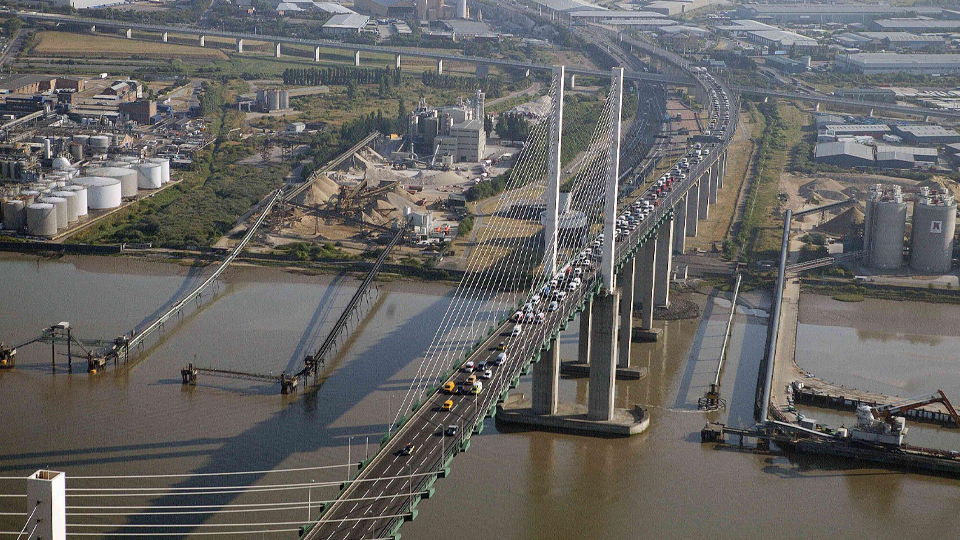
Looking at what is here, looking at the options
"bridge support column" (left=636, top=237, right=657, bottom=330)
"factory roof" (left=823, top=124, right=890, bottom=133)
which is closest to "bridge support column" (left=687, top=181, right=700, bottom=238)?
"bridge support column" (left=636, top=237, right=657, bottom=330)

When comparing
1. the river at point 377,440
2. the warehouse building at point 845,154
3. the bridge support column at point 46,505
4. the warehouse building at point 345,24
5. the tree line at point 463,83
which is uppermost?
the warehouse building at point 345,24

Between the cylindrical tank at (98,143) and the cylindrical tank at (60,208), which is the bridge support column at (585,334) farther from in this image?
the cylindrical tank at (98,143)

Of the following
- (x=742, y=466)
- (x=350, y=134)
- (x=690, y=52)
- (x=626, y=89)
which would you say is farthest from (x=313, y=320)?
(x=690, y=52)

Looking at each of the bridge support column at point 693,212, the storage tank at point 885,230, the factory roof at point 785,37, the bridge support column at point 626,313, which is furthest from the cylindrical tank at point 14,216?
the factory roof at point 785,37

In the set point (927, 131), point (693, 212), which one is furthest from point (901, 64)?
point (693, 212)

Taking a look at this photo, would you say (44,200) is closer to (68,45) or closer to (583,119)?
(583,119)

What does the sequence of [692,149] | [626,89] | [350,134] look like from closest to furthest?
1. [692,149]
2. [350,134]
3. [626,89]

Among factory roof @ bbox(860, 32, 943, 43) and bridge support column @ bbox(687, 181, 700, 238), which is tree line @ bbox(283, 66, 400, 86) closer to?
bridge support column @ bbox(687, 181, 700, 238)
